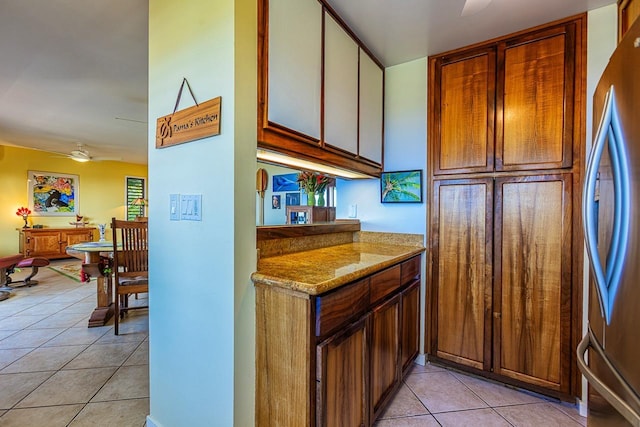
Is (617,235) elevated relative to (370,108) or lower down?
lower down

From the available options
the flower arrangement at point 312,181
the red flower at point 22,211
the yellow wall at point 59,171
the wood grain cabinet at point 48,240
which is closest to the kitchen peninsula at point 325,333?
the flower arrangement at point 312,181

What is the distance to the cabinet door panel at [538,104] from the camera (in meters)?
1.84

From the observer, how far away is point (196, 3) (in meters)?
1.32

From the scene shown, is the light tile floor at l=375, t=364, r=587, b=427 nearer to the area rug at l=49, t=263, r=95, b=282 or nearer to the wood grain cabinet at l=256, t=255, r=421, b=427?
the wood grain cabinet at l=256, t=255, r=421, b=427

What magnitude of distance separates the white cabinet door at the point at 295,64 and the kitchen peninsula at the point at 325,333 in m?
0.66

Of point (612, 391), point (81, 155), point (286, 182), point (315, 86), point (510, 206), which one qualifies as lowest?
point (612, 391)

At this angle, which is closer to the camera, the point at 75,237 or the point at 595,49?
the point at 595,49

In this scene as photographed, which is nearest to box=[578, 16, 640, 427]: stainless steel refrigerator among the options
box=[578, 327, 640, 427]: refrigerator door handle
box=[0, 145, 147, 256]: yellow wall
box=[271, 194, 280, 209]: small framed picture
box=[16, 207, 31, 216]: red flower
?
box=[578, 327, 640, 427]: refrigerator door handle

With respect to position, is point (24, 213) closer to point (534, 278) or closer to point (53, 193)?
point (53, 193)

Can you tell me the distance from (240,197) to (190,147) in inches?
16.1

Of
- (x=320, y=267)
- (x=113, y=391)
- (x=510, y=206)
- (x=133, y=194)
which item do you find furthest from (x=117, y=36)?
(x=133, y=194)

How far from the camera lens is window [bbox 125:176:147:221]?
793 cm

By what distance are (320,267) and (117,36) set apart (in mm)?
2198

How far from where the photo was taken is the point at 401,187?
2412 millimetres
